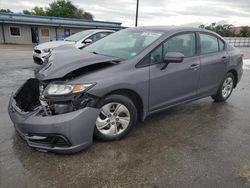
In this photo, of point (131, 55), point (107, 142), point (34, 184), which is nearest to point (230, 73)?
point (131, 55)

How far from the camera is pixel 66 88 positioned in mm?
2807

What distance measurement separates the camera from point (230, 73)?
16.9 ft

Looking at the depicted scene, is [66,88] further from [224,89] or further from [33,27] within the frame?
[33,27]

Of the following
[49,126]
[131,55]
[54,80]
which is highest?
[131,55]

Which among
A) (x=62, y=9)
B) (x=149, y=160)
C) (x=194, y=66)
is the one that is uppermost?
(x=62, y=9)

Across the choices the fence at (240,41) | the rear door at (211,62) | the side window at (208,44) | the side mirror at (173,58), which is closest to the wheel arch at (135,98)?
the side mirror at (173,58)

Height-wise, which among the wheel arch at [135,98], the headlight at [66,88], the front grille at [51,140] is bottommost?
the front grille at [51,140]

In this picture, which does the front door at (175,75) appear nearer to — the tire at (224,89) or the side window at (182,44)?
the side window at (182,44)

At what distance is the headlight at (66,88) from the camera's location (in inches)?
110

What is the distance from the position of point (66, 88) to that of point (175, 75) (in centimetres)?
186

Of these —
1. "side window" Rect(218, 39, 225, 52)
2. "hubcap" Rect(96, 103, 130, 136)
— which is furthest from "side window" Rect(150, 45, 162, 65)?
"side window" Rect(218, 39, 225, 52)

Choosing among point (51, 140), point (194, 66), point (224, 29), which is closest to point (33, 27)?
point (194, 66)

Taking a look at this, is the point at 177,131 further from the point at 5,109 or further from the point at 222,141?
the point at 5,109

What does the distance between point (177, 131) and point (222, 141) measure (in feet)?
2.26
